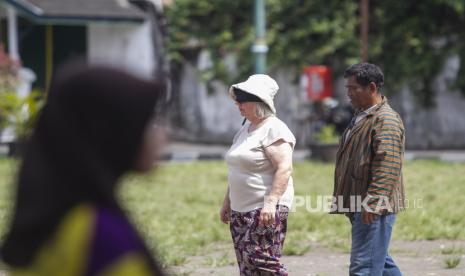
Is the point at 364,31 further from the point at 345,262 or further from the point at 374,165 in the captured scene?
the point at 374,165

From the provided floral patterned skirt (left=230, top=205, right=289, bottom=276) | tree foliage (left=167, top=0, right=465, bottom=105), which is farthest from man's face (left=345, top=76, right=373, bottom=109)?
tree foliage (left=167, top=0, right=465, bottom=105)

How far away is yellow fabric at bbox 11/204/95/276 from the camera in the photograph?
2160 millimetres

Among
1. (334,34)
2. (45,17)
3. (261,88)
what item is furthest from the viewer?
(45,17)

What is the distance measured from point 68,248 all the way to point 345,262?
5.73 meters

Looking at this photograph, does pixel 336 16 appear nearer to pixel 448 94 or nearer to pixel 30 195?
pixel 448 94

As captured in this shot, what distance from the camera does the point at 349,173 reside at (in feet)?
17.2

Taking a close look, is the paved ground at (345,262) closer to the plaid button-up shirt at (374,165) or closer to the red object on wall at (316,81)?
the plaid button-up shirt at (374,165)

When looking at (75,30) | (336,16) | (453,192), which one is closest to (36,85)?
(75,30)

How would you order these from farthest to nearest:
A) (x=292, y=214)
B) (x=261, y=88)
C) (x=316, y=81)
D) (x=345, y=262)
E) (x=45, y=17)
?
(x=45, y=17), (x=316, y=81), (x=292, y=214), (x=345, y=262), (x=261, y=88)

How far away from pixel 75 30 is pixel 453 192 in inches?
562

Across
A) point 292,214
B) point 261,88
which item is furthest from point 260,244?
point 292,214

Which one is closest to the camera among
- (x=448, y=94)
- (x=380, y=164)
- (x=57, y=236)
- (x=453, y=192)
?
(x=57, y=236)

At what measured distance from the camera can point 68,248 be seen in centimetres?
217

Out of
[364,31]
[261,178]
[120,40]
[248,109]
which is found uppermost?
[248,109]
